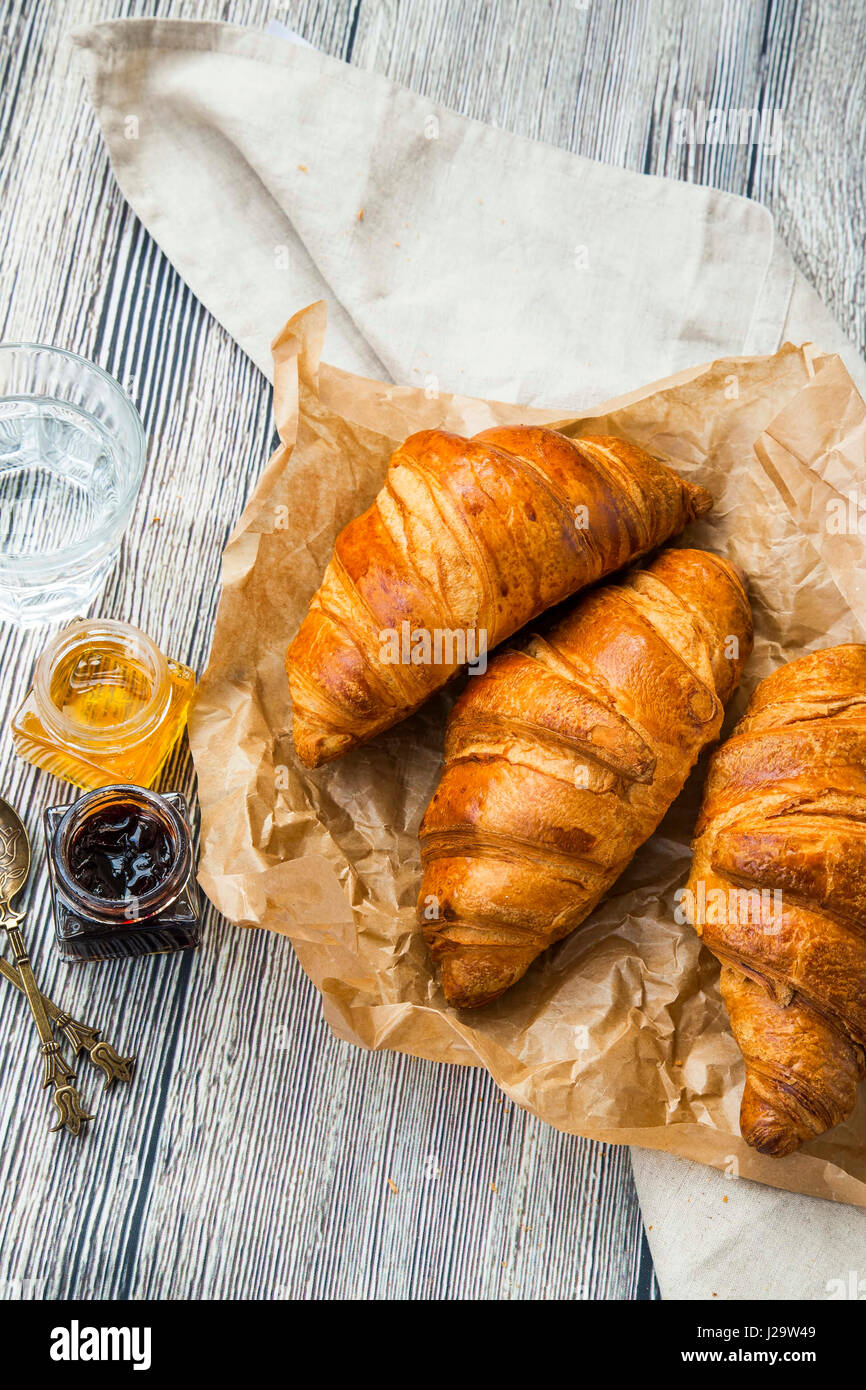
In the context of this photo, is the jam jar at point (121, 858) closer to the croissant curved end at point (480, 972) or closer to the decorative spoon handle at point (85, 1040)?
the decorative spoon handle at point (85, 1040)

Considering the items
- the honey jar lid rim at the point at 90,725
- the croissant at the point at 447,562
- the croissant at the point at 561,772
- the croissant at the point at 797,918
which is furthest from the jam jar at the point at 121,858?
the croissant at the point at 797,918

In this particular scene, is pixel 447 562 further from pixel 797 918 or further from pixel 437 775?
pixel 797 918

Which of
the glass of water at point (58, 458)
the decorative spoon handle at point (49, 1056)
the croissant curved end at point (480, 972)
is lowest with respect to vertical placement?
the decorative spoon handle at point (49, 1056)

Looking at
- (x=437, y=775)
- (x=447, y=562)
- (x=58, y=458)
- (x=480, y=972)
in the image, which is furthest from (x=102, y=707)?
(x=480, y=972)

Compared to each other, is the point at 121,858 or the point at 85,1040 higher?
the point at 121,858

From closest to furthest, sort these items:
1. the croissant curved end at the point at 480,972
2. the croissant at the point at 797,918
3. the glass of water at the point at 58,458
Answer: the croissant at the point at 797,918
the croissant curved end at the point at 480,972
the glass of water at the point at 58,458
